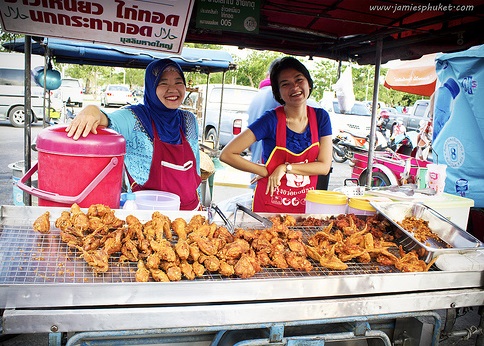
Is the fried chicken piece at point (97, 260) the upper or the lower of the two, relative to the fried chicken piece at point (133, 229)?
lower

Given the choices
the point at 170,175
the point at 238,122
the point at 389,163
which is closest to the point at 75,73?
the point at 238,122

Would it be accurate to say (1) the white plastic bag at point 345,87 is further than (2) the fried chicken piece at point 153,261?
Yes

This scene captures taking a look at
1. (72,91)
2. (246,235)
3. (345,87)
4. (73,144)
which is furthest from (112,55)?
(72,91)

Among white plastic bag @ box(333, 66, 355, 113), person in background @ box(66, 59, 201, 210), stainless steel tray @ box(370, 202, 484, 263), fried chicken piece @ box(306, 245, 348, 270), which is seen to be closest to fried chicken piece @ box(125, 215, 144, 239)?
fried chicken piece @ box(306, 245, 348, 270)

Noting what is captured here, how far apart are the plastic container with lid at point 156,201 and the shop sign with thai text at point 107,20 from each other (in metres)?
1.07

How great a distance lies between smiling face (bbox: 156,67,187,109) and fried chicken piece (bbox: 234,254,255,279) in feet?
4.99

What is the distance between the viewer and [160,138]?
2.90 metres

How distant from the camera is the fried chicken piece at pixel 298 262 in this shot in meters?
1.75

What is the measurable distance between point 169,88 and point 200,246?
1.44m

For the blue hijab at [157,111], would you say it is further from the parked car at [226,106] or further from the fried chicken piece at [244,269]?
the parked car at [226,106]

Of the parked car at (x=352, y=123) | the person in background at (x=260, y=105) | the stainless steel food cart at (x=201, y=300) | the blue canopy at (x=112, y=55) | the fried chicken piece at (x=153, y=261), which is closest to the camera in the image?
the stainless steel food cart at (x=201, y=300)

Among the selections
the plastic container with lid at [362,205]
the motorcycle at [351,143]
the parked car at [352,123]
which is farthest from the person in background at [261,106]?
the parked car at [352,123]

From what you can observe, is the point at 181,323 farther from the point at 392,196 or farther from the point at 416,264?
the point at 392,196

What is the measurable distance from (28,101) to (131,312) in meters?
2.04
